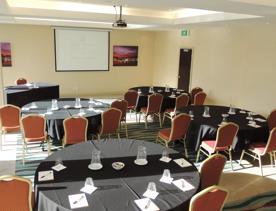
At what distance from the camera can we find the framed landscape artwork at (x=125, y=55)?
1320cm

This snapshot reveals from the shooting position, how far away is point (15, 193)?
295 centimetres

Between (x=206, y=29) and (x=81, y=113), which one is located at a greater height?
(x=206, y=29)

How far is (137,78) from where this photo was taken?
551 inches

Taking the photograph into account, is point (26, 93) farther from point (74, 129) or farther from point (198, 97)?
point (198, 97)

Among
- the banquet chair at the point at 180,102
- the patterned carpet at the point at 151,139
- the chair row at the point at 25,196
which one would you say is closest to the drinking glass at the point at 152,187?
the chair row at the point at 25,196

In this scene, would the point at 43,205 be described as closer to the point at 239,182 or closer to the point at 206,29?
the point at 239,182

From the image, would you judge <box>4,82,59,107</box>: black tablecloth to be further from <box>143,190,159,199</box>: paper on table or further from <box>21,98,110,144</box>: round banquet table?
<box>143,190,159,199</box>: paper on table

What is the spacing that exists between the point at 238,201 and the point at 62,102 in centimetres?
485

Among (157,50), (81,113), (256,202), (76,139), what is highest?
(157,50)

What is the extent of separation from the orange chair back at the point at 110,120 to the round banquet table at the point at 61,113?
0.24 meters

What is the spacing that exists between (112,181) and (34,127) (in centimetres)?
283

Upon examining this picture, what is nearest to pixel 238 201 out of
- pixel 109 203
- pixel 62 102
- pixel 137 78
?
pixel 109 203

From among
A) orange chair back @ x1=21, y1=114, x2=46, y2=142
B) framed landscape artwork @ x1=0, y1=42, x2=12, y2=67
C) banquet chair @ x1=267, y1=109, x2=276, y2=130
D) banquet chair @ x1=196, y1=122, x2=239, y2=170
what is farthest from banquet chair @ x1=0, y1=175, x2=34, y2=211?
framed landscape artwork @ x1=0, y1=42, x2=12, y2=67

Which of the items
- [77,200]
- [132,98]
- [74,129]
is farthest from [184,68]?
[77,200]
